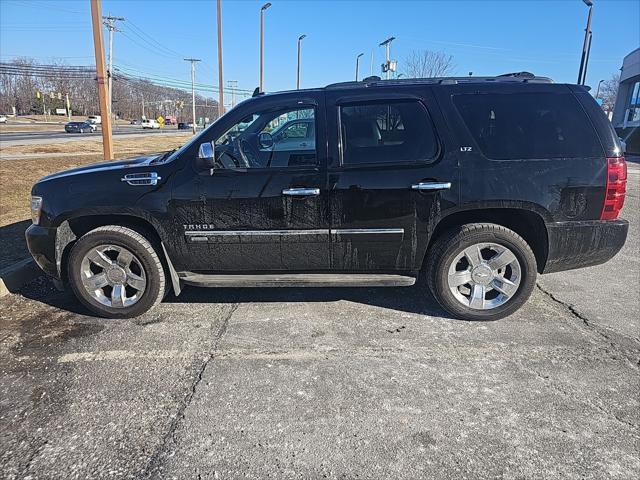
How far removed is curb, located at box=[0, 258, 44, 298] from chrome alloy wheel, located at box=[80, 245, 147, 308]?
3.90ft

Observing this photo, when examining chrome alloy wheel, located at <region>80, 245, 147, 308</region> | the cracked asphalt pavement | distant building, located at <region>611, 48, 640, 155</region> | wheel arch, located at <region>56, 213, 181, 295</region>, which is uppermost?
distant building, located at <region>611, 48, 640, 155</region>

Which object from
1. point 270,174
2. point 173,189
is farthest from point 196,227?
point 270,174

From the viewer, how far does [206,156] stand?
11.9ft

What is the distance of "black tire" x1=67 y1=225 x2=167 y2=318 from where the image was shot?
12.7ft

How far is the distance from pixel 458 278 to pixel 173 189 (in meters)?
2.54

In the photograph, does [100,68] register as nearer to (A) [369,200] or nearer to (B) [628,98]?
(A) [369,200]

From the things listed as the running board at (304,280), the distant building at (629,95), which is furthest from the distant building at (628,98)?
the running board at (304,280)

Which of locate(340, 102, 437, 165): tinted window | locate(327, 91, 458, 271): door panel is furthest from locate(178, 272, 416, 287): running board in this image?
locate(340, 102, 437, 165): tinted window

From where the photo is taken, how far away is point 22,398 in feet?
9.39

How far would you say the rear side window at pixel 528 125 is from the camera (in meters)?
3.71

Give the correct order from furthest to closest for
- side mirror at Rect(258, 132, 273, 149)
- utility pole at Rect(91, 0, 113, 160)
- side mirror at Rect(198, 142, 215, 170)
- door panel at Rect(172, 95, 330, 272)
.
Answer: utility pole at Rect(91, 0, 113, 160), side mirror at Rect(258, 132, 273, 149), door panel at Rect(172, 95, 330, 272), side mirror at Rect(198, 142, 215, 170)

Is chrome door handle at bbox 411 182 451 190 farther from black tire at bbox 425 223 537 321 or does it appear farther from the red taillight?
the red taillight

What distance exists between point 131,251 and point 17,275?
1722 mm

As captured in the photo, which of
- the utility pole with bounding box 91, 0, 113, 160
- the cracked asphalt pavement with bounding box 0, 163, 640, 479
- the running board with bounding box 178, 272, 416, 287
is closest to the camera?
the cracked asphalt pavement with bounding box 0, 163, 640, 479
